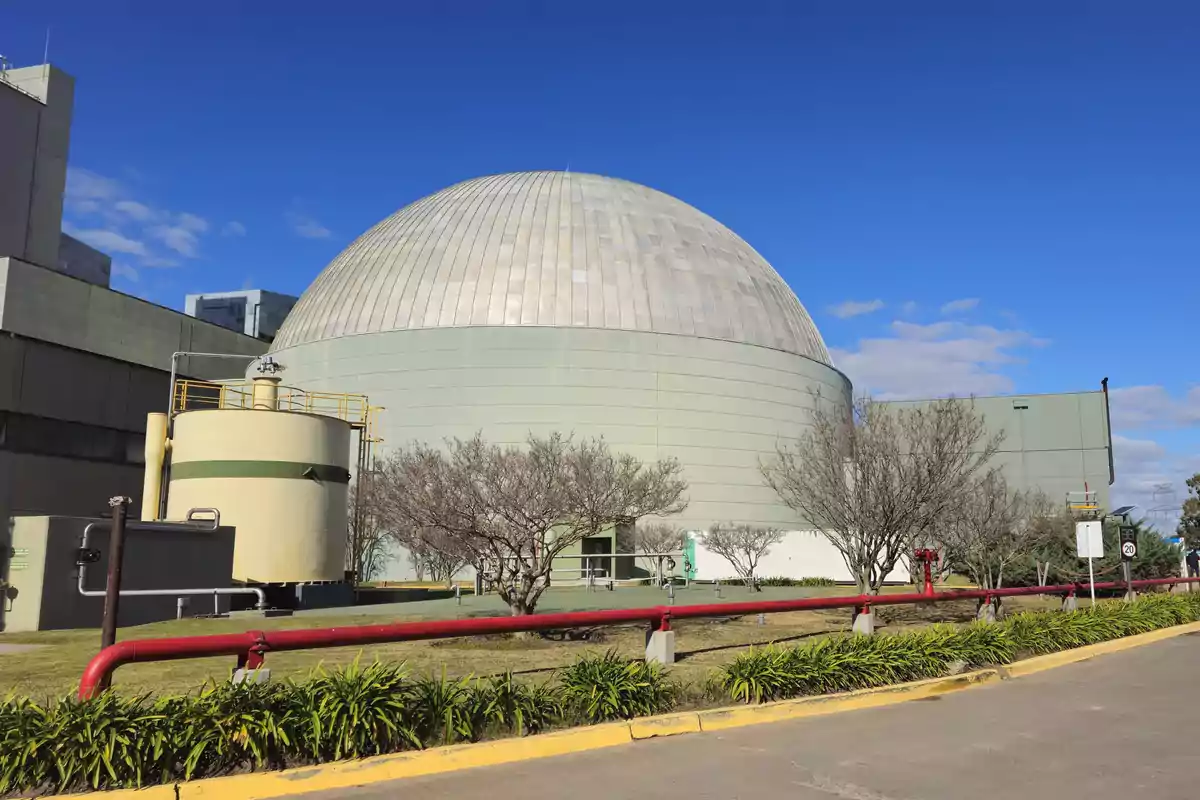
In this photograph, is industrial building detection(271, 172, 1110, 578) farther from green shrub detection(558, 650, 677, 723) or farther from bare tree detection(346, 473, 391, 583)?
green shrub detection(558, 650, 677, 723)

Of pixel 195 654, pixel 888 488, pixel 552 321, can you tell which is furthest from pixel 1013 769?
pixel 552 321

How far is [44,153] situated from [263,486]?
4558 centimetres

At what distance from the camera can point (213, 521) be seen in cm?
2527

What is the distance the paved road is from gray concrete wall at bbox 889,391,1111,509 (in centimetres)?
5982

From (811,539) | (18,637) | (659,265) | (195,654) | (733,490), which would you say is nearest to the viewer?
(195,654)

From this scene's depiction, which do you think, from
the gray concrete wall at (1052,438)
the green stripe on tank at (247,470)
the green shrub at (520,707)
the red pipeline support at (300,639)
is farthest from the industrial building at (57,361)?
the gray concrete wall at (1052,438)

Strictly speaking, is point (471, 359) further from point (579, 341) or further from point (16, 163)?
point (16, 163)

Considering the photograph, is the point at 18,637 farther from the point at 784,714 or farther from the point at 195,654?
the point at 784,714

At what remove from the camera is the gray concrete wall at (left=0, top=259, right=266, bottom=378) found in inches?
1854

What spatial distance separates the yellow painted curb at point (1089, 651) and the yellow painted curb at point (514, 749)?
6.75 feet

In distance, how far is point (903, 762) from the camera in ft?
26.1

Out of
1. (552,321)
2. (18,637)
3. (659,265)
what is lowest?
(18,637)

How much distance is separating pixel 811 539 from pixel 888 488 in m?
27.7

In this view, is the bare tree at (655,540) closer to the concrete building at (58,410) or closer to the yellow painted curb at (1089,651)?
the concrete building at (58,410)
